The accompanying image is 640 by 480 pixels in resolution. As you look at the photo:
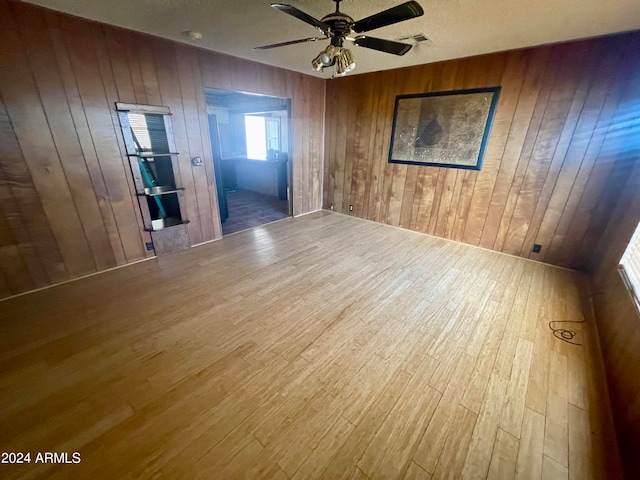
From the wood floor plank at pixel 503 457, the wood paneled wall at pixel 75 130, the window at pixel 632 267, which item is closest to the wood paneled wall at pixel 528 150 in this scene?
the window at pixel 632 267

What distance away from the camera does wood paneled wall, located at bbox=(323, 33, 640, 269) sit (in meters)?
2.60

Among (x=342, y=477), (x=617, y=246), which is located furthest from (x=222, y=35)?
(x=617, y=246)

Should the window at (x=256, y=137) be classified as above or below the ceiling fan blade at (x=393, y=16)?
below

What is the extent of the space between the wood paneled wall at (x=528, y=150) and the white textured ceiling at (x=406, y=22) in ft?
0.94

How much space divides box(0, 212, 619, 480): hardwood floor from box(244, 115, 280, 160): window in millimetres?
4543

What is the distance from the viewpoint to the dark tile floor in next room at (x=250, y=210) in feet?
14.6

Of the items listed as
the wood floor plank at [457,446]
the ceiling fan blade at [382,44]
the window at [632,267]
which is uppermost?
the ceiling fan blade at [382,44]

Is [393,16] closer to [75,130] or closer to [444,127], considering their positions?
[444,127]

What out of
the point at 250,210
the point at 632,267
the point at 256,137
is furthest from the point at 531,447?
the point at 256,137

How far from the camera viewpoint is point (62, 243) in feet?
8.38

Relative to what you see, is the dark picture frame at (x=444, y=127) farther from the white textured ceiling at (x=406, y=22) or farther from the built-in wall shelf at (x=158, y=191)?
the built-in wall shelf at (x=158, y=191)

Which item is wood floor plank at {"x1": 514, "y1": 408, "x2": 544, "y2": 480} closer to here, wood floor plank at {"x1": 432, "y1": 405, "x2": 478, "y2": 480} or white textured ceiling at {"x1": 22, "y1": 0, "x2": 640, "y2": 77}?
wood floor plank at {"x1": 432, "y1": 405, "x2": 478, "y2": 480}

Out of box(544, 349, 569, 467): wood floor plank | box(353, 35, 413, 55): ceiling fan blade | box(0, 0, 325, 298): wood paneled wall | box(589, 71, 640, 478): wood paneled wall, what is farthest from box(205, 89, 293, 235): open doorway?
box(589, 71, 640, 478): wood paneled wall

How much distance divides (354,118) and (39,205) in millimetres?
4343
